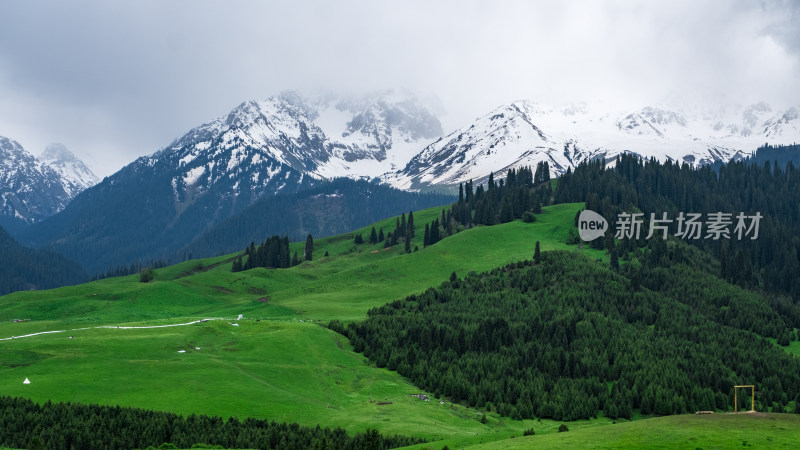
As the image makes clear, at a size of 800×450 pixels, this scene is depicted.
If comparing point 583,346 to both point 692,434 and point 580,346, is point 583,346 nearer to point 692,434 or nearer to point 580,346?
point 580,346

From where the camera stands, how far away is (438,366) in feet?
463

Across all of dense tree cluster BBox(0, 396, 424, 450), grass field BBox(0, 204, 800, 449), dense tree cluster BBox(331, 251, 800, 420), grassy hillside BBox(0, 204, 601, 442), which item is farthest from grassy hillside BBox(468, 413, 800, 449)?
dense tree cluster BBox(331, 251, 800, 420)

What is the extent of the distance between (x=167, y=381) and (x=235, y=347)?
83.3 feet

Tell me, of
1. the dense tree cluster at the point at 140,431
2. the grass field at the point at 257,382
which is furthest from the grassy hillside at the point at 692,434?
the dense tree cluster at the point at 140,431

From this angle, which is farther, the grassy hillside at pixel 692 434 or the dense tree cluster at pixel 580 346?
the dense tree cluster at pixel 580 346

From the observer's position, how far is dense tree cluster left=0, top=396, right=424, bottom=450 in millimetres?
76812

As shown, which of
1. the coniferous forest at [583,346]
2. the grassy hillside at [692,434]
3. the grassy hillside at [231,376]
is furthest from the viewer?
the coniferous forest at [583,346]

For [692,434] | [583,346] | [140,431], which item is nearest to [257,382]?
[140,431]

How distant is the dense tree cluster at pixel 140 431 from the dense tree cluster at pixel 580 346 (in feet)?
159

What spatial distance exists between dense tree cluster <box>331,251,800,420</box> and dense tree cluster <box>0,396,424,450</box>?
48.6 meters

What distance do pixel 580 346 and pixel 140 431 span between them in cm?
10459

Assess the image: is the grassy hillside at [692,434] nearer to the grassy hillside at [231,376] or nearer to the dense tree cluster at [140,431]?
the grassy hillside at [231,376]

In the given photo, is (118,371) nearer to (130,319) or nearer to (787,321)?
(130,319)

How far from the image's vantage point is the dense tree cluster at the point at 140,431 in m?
76.8
